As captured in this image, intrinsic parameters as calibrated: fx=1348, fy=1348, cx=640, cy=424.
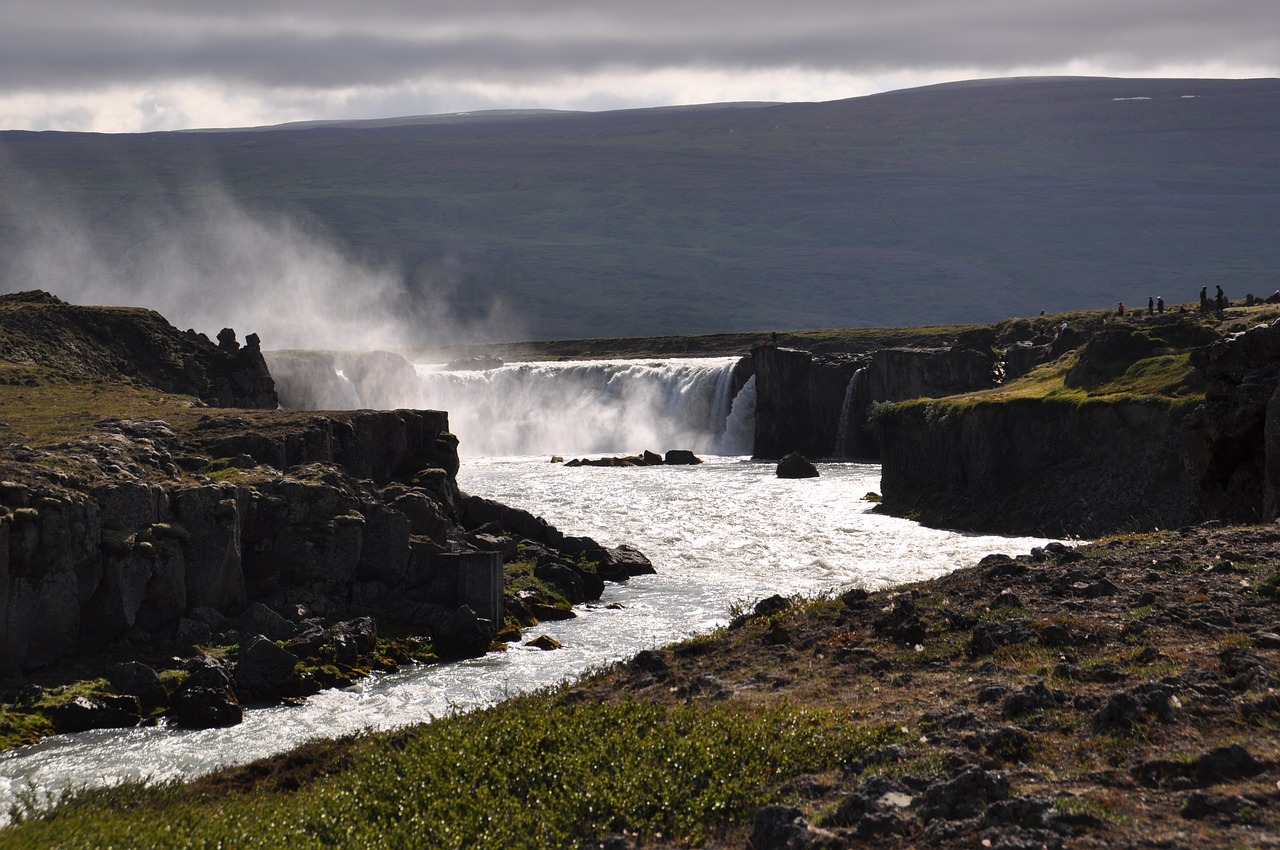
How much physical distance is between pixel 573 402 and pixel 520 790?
105m

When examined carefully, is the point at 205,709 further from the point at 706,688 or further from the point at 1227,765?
the point at 1227,765

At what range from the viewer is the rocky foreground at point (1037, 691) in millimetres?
12031

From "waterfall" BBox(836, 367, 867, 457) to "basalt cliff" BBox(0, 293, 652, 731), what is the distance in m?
50.3

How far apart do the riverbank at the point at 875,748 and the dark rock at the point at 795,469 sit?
62.4m

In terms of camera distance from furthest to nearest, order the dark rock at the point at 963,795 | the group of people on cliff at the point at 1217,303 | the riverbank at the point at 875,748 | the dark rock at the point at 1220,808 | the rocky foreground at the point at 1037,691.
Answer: the group of people on cliff at the point at 1217,303, the dark rock at the point at 963,795, the riverbank at the point at 875,748, the rocky foreground at the point at 1037,691, the dark rock at the point at 1220,808

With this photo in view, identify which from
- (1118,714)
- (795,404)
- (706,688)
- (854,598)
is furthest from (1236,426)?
(795,404)

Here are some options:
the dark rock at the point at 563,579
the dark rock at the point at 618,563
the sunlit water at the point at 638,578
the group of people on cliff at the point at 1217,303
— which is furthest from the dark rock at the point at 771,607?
the group of people on cliff at the point at 1217,303

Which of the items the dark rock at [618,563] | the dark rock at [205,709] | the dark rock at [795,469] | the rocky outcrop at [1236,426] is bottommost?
the dark rock at [795,469]

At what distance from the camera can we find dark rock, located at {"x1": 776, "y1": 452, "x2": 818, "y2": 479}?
8494 cm

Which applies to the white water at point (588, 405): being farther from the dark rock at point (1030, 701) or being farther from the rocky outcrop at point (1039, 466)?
the dark rock at point (1030, 701)

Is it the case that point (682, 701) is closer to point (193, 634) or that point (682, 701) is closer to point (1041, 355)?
point (193, 634)

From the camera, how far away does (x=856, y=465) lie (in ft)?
308

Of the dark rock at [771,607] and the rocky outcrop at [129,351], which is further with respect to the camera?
the rocky outcrop at [129,351]

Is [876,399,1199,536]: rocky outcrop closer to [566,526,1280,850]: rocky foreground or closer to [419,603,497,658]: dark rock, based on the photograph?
[419,603,497,658]: dark rock
